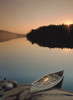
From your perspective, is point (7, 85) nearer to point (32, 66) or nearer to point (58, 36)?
point (32, 66)

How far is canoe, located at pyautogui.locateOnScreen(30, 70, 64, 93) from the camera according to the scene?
2.56m

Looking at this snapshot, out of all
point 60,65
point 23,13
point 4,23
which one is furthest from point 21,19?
point 60,65

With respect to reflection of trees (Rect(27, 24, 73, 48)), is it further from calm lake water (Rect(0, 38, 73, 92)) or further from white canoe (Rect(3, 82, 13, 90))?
white canoe (Rect(3, 82, 13, 90))

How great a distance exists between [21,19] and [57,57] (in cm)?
113

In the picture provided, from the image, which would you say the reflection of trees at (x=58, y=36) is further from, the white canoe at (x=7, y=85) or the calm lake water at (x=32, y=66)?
the white canoe at (x=7, y=85)

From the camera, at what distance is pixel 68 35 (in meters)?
5.20

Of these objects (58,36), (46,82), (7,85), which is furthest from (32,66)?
(58,36)

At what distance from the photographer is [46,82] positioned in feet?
8.87

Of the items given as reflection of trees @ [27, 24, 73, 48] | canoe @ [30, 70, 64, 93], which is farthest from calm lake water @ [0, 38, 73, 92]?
reflection of trees @ [27, 24, 73, 48]

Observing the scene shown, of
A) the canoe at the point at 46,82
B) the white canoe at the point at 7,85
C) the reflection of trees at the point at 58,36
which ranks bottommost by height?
the white canoe at the point at 7,85

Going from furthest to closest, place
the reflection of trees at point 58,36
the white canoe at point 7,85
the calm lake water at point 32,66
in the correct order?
the reflection of trees at point 58,36 < the calm lake water at point 32,66 < the white canoe at point 7,85

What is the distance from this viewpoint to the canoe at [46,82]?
256 cm

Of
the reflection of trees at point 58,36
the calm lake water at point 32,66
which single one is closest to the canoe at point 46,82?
the calm lake water at point 32,66

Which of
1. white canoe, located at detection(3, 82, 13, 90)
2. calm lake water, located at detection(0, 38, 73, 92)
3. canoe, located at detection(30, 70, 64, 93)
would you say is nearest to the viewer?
canoe, located at detection(30, 70, 64, 93)
